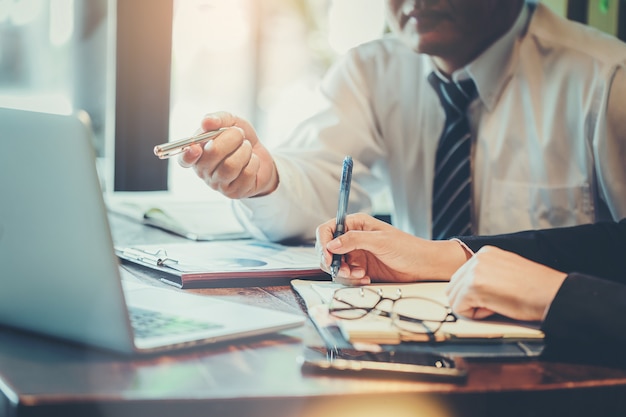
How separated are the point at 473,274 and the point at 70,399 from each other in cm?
49

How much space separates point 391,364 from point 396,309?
0.69ft

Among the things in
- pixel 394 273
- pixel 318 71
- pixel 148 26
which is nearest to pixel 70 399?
pixel 394 273

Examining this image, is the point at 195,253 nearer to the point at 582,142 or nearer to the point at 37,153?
the point at 37,153

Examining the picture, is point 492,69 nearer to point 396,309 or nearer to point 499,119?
point 499,119

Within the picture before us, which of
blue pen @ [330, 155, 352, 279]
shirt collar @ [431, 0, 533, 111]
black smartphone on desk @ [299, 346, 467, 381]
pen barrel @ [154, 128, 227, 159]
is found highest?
shirt collar @ [431, 0, 533, 111]

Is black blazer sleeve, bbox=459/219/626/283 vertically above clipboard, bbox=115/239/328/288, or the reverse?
black blazer sleeve, bbox=459/219/626/283

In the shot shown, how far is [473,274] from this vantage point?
91 centimetres

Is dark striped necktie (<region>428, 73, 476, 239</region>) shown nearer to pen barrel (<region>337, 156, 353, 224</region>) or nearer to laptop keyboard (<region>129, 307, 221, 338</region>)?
pen barrel (<region>337, 156, 353, 224</region>)

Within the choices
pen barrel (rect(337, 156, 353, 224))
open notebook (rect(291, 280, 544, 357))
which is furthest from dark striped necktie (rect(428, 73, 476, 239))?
open notebook (rect(291, 280, 544, 357))

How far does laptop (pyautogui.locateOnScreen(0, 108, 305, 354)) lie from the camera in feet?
2.29

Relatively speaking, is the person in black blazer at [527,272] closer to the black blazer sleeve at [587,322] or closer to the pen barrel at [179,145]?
the black blazer sleeve at [587,322]

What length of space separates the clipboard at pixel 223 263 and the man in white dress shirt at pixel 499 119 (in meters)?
0.27

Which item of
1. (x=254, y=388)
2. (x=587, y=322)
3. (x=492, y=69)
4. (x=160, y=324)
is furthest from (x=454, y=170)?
(x=254, y=388)

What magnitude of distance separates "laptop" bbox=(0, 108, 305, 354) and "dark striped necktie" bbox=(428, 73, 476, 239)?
3.32 ft
